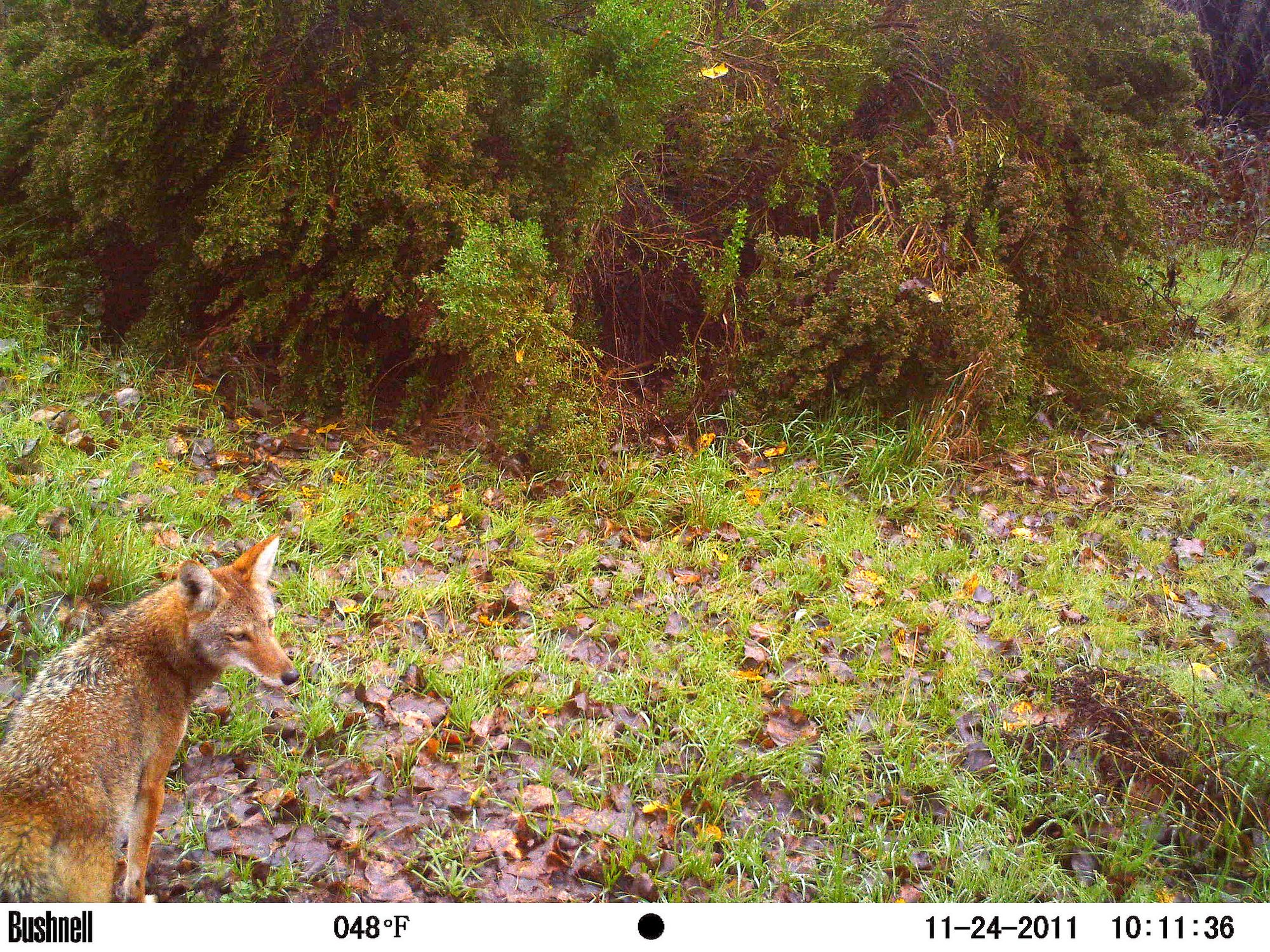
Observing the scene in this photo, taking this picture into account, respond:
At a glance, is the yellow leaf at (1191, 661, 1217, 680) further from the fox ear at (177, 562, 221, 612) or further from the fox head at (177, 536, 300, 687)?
the fox ear at (177, 562, 221, 612)

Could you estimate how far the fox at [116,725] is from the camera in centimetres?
216

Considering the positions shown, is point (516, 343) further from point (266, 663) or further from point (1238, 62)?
point (1238, 62)

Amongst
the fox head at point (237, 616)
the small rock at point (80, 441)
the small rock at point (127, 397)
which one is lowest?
the small rock at point (80, 441)

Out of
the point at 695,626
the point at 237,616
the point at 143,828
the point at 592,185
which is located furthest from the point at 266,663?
the point at 592,185

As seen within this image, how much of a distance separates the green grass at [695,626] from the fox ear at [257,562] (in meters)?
0.78

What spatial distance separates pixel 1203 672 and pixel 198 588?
404cm

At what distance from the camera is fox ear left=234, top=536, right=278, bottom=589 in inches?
106

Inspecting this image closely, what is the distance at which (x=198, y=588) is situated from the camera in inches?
99.6

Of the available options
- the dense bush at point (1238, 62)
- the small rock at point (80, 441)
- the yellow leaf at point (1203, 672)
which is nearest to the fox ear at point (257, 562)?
→ the small rock at point (80, 441)

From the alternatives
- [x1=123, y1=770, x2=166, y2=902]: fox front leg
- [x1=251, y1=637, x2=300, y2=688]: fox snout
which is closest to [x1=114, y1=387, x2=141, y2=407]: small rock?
[x1=251, y1=637, x2=300, y2=688]: fox snout

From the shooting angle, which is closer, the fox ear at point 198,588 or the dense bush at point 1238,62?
the fox ear at point 198,588
